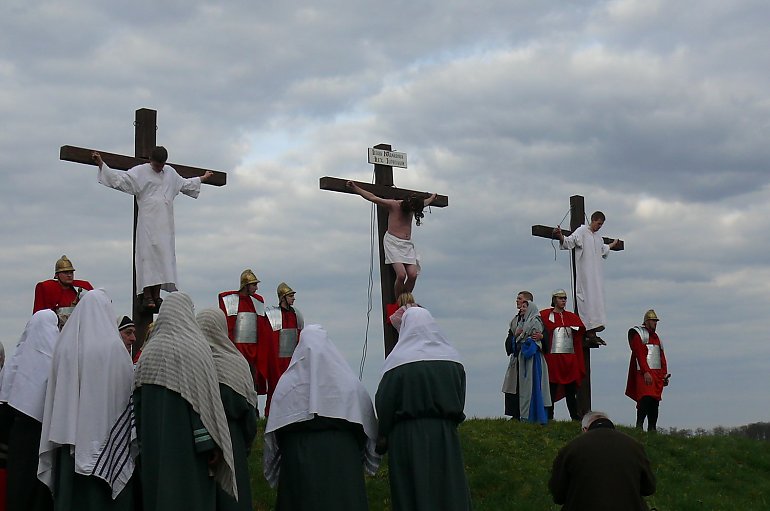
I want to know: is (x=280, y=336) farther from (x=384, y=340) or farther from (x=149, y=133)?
(x=149, y=133)

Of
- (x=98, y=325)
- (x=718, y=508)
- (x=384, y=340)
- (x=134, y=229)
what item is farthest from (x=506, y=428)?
(x=98, y=325)

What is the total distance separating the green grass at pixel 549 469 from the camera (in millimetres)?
11961

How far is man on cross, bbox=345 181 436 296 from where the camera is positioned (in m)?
14.1

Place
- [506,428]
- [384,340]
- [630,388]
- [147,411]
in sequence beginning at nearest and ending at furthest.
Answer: [147,411] < [384,340] < [506,428] < [630,388]

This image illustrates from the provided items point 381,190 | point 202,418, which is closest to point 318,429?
point 202,418

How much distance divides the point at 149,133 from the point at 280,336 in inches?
126

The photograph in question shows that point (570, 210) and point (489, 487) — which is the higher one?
point (570, 210)

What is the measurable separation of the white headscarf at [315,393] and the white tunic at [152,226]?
414cm

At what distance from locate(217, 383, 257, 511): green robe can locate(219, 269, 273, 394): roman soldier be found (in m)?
5.81

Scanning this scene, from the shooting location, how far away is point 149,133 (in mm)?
12898

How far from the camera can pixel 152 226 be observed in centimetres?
1250

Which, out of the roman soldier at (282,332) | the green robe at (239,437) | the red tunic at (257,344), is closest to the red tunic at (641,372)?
the roman soldier at (282,332)

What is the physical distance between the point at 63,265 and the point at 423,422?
234 inches

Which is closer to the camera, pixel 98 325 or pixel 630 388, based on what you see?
pixel 98 325
